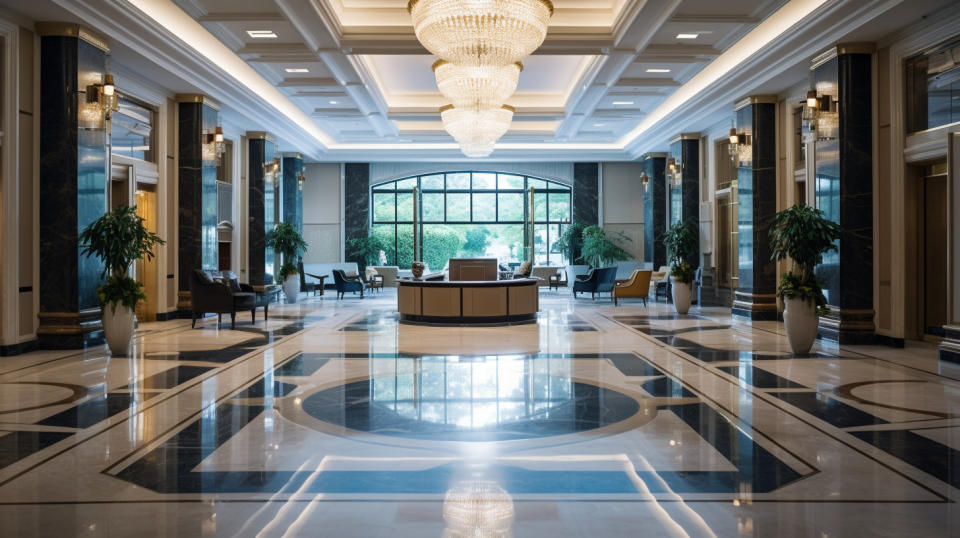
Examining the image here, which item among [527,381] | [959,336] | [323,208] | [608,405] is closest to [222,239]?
[323,208]

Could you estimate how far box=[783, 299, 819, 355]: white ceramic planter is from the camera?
7.76 m

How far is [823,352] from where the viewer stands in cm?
807

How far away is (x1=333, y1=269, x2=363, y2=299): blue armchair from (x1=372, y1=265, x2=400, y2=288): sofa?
9.98ft

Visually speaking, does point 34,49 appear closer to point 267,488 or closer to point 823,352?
point 267,488

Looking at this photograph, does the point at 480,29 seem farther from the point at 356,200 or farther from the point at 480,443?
the point at 356,200

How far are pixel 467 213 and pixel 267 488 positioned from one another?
62.8 ft

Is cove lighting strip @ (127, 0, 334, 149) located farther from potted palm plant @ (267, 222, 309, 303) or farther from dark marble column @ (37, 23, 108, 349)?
potted palm plant @ (267, 222, 309, 303)

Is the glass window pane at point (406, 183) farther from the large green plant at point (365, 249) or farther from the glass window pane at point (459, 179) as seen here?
the large green plant at point (365, 249)

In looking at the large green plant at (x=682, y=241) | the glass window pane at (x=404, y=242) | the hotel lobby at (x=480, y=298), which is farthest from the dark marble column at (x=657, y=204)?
the glass window pane at (x=404, y=242)

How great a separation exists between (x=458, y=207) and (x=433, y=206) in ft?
2.65

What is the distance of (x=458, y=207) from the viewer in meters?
22.2

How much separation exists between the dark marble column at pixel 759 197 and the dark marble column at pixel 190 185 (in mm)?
9367

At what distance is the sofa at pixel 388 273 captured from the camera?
70.2 feet

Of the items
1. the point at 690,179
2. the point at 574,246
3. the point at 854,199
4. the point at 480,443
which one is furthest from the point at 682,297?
the point at 480,443
